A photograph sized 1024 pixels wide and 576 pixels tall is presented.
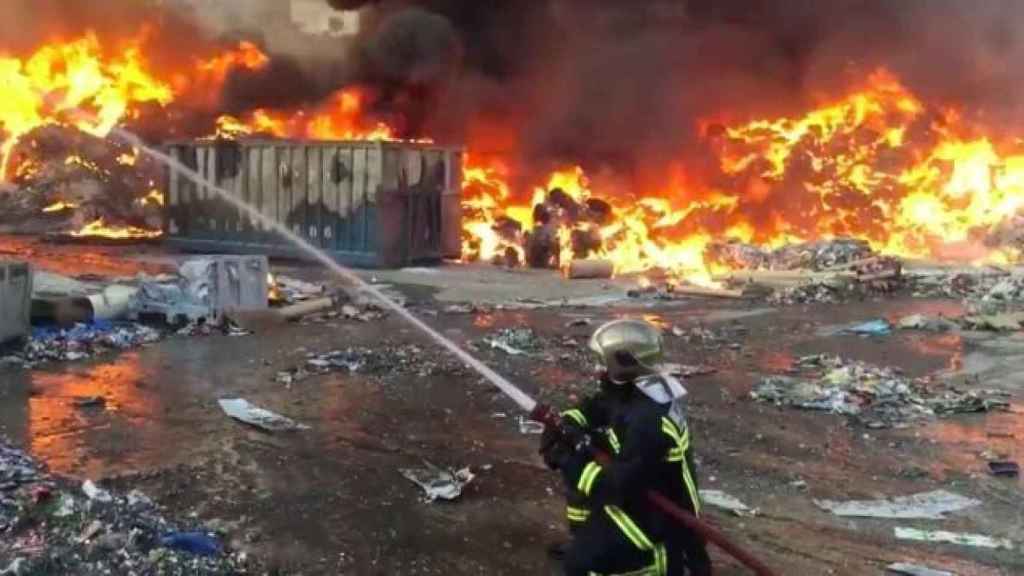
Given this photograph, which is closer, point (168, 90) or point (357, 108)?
point (357, 108)

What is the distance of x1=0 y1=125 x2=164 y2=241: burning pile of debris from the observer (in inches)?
977

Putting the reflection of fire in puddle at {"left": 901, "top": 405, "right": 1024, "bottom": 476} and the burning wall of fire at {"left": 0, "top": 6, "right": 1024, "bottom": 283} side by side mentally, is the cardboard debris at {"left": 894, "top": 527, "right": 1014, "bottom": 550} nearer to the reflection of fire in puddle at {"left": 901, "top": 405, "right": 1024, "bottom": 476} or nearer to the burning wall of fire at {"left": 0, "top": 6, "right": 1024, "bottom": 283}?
the reflection of fire in puddle at {"left": 901, "top": 405, "right": 1024, "bottom": 476}

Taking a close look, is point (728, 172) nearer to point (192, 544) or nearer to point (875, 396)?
point (875, 396)

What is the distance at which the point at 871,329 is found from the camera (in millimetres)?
12586

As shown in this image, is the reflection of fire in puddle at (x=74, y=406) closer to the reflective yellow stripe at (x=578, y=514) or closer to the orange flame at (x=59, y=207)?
the reflective yellow stripe at (x=578, y=514)

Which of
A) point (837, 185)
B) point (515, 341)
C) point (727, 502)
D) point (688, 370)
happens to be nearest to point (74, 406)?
point (515, 341)

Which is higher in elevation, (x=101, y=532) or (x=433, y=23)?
(x=433, y=23)

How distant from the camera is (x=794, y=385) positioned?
30.7 feet

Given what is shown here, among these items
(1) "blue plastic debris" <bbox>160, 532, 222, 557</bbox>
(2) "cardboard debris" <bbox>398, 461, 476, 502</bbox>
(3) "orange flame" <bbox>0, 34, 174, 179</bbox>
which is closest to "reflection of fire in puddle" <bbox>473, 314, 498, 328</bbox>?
(2) "cardboard debris" <bbox>398, 461, 476, 502</bbox>

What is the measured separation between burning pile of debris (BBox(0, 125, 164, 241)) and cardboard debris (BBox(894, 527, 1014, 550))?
20.9 meters

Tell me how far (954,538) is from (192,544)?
3.84m

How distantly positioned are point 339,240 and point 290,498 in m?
13.0

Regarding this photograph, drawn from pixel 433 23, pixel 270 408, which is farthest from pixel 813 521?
pixel 433 23

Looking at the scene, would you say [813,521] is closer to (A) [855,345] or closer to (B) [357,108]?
(A) [855,345]
